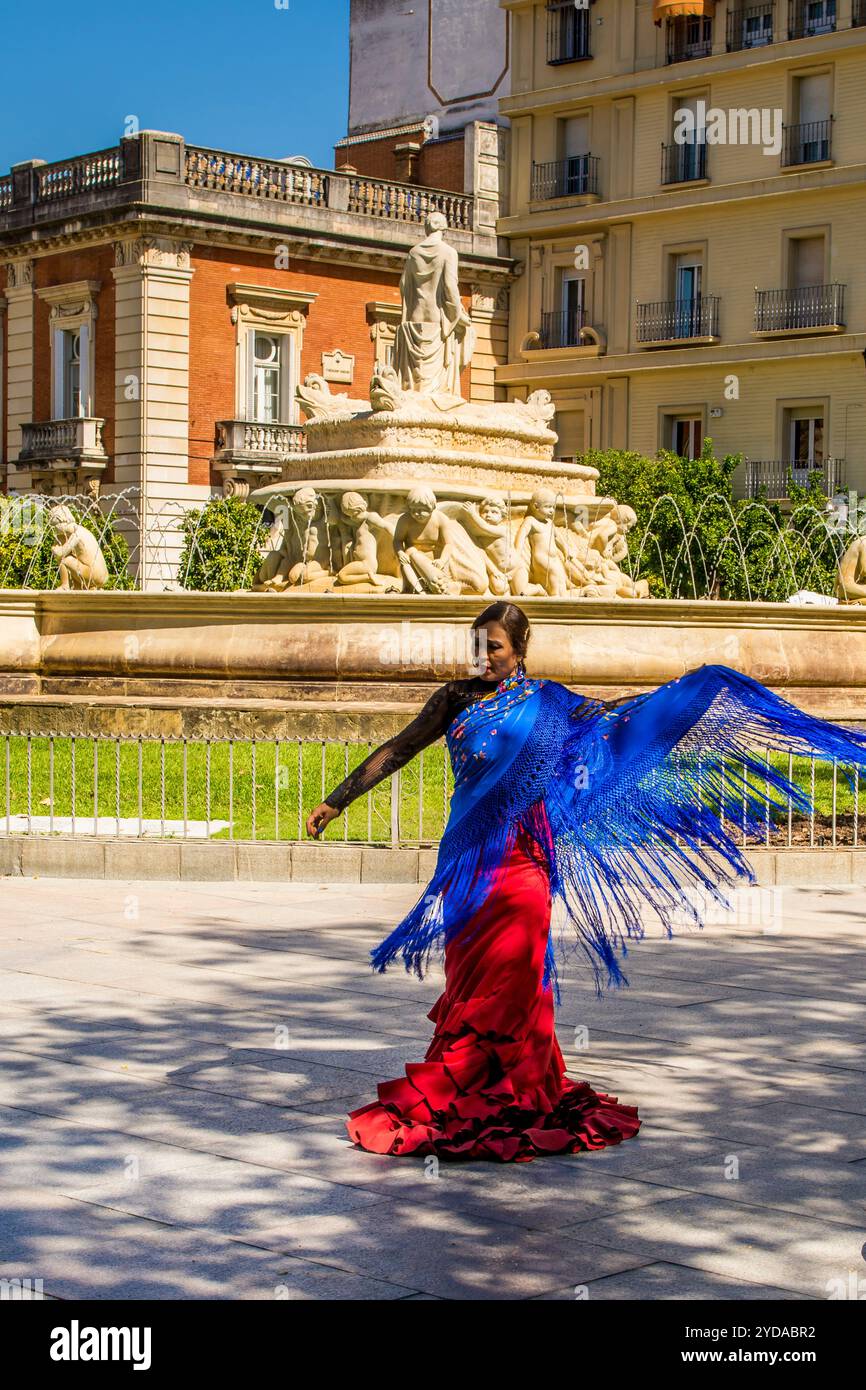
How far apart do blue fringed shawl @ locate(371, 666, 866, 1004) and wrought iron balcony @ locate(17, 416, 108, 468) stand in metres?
32.3

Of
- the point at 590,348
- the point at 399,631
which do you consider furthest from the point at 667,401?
the point at 399,631

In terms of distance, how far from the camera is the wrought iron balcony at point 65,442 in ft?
123

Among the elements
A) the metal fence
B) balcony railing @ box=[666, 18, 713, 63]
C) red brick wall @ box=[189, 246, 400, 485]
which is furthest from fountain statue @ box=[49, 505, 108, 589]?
balcony railing @ box=[666, 18, 713, 63]

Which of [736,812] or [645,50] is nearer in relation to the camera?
[736,812]

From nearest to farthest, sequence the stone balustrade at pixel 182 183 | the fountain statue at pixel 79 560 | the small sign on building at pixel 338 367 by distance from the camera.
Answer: the fountain statue at pixel 79 560 < the stone balustrade at pixel 182 183 < the small sign on building at pixel 338 367

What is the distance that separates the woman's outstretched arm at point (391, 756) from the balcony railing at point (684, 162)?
36940 millimetres

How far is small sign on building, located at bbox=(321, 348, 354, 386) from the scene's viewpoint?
40.0 meters

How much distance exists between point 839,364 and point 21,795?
28485mm

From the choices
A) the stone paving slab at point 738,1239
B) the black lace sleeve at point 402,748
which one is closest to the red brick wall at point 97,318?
the black lace sleeve at point 402,748

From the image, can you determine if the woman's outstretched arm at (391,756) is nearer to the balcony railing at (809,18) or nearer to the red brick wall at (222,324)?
the red brick wall at (222,324)

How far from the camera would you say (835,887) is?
11.6 metres

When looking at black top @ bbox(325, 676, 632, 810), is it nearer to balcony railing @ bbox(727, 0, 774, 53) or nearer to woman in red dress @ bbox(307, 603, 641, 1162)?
woman in red dress @ bbox(307, 603, 641, 1162)
